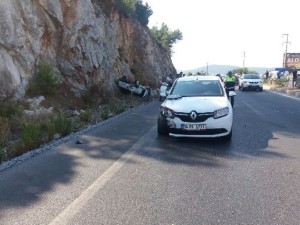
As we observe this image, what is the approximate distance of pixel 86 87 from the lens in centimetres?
1947

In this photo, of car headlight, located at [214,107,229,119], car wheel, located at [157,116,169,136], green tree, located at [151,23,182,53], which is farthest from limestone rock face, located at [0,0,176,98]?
green tree, located at [151,23,182,53]

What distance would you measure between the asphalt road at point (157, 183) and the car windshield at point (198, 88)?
1.42 metres

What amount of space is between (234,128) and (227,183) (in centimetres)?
566

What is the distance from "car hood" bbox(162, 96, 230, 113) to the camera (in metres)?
8.51

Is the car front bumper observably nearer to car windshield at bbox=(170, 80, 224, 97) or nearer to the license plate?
the license plate

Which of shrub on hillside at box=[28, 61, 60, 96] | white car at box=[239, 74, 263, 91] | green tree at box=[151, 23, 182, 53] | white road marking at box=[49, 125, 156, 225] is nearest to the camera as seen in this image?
white road marking at box=[49, 125, 156, 225]

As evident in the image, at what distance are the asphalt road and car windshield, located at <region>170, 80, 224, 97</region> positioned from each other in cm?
142

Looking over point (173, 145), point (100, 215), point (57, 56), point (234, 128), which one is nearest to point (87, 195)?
point (100, 215)

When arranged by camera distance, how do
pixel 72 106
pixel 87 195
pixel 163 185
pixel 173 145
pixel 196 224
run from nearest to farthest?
pixel 196 224 < pixel 87 195 < pixel 163 185 < pixel 173 145 < pixel 72 106

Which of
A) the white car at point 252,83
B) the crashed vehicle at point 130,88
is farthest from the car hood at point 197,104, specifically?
the white car at point 252,83

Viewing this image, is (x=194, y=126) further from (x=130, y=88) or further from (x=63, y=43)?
(x=130, y=88)

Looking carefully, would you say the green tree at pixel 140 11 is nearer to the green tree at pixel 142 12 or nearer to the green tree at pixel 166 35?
the green tree at pixel 142 12

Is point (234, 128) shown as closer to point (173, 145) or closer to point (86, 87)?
point (173, 145)

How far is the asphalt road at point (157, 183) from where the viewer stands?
4.41m
